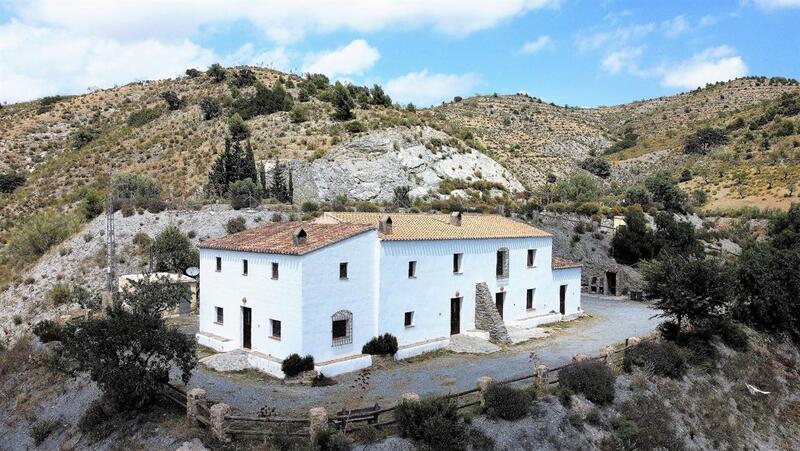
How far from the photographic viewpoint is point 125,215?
146ft

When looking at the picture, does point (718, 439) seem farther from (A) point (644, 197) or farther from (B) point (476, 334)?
(A) point (644, 197)

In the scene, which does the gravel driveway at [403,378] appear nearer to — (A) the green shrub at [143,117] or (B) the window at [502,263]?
(B) the window at [502,263]

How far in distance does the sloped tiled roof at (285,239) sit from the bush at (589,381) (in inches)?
396

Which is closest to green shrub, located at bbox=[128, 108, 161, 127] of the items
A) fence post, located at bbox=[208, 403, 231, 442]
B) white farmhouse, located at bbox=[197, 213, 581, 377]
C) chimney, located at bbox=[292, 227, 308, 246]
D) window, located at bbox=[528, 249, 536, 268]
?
white farmhouse, located at bbox=[197, 213, 581, 377]

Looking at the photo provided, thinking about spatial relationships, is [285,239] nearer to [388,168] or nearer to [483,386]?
[483,386]

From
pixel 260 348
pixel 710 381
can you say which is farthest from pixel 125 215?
pixel 710 381

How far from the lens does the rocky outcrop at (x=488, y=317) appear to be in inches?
1109

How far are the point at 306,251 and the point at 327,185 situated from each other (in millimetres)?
35664

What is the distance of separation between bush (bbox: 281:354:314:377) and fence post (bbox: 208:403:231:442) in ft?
17.0

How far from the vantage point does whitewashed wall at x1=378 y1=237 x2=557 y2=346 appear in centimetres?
2531

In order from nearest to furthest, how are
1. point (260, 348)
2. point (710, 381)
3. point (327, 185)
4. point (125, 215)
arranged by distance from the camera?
point (260, 348), point (710, 381), point (125, 215), point (327, 185)

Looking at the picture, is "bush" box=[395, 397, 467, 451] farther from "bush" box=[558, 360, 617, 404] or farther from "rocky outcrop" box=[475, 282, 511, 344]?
"rocky outcrop" box=[475, 282, 511, 344]

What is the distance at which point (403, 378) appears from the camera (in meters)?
22.4

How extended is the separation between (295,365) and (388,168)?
39.4 m
